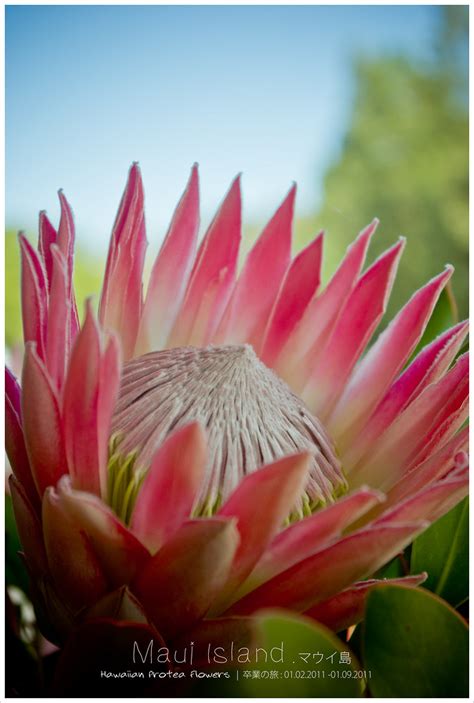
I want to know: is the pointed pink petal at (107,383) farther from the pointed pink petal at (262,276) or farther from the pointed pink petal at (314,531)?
the pointed pink petal at (262,276)

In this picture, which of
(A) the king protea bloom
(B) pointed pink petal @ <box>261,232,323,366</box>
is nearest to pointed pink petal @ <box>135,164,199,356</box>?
(A) the king protea bloom

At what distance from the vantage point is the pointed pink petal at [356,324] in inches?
36.6

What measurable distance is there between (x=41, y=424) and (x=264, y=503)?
0.72ft

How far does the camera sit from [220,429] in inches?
32.3

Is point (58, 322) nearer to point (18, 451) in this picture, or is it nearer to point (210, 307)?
point (18, 451)

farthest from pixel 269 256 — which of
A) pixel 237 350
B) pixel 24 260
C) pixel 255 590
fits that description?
pixel 255 590

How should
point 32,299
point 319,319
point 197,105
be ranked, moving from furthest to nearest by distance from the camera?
point 197,105, point 319,319, point 32,299

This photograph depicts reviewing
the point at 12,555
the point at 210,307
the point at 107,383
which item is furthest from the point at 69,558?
the point at 210,307

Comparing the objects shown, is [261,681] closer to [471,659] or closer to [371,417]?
[471,659]

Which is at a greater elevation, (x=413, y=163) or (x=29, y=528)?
(x=413, y=163)

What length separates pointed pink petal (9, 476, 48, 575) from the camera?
73 centimetres

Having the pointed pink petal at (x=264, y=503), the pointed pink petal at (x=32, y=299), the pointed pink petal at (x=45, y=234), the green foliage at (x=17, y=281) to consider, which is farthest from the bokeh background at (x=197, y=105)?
the pointed pink petal at (x=264, y=503)

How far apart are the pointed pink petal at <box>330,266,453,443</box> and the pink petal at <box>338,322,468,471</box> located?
0.05 ft

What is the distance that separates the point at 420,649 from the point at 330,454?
0.80 ft
